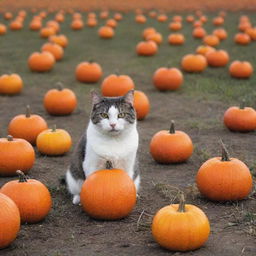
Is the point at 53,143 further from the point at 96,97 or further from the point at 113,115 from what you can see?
the point at 113,115

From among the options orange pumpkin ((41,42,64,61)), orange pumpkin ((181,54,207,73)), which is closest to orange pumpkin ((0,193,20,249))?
orange pumpkin ((181,54,207,73))

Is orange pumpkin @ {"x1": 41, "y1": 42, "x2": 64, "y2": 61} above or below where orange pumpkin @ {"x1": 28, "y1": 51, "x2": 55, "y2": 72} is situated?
above

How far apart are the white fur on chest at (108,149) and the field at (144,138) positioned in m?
0.49

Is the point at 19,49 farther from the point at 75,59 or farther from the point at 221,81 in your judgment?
the point at 221,81

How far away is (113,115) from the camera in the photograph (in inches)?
230

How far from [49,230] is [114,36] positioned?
52.4ft

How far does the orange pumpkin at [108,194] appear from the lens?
565cm

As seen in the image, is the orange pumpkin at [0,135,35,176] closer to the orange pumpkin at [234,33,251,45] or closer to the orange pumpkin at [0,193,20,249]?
the orange pumpkin at [0,193,20,249]

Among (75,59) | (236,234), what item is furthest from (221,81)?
(236,234)

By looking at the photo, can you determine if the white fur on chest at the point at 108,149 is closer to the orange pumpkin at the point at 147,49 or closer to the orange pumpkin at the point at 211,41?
the orange pumpkin at the point at 147,49

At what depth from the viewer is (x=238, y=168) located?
6.12 meters

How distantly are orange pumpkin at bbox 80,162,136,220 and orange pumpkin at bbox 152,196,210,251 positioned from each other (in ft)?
2.51

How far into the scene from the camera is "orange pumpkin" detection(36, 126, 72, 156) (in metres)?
8.12

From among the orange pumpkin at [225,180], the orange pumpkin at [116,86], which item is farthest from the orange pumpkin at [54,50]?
the orange pumpkin at [225,180]
